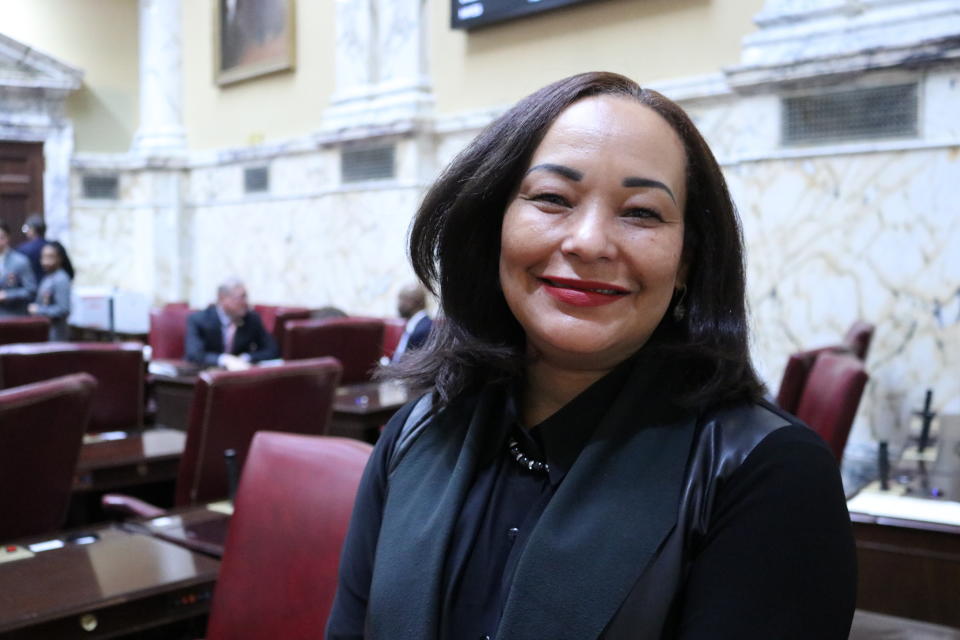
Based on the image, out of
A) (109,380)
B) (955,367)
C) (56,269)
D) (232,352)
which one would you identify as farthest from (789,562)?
(56,269)

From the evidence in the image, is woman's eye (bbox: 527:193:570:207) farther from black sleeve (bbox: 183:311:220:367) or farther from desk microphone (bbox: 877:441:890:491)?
black sleeve (bbox: 183:311:220:367)

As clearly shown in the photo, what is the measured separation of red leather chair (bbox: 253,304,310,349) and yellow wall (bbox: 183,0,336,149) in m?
1.74

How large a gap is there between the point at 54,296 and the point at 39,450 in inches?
219

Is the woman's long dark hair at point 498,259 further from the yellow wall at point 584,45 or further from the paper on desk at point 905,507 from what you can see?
the yellow wall at point 584,45

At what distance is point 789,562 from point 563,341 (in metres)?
0.37

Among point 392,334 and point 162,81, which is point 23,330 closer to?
point 392,334

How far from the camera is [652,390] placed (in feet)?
3.97

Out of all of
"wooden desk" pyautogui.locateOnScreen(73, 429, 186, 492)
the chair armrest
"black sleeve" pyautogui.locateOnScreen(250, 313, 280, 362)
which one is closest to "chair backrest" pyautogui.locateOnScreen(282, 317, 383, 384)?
"black sleeve" pyautogui.locateOnScreen(250, 313, 280, 362)

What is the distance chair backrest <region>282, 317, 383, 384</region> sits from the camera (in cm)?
528

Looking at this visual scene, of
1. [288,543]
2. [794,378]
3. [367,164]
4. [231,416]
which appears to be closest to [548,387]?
[288,543]

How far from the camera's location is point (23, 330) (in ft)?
17.9

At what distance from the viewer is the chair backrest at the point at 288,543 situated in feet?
6.15

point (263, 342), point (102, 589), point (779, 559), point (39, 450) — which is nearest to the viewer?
point (779, 559)

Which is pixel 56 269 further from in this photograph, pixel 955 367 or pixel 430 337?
pixel 430 337
